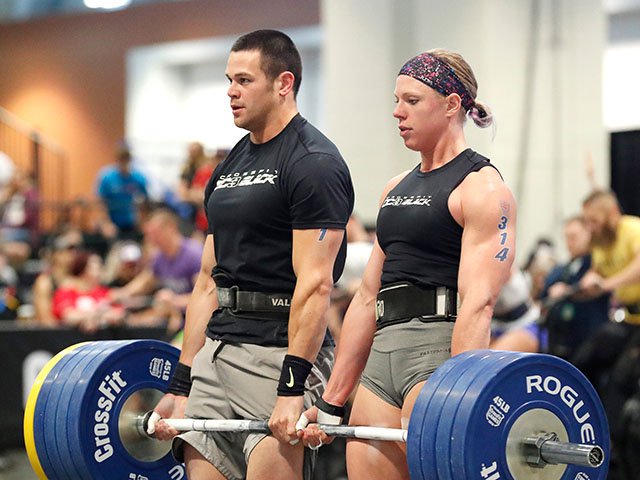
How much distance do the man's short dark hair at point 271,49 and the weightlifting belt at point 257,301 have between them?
64 cm

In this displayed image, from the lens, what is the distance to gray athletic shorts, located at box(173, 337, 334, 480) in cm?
336

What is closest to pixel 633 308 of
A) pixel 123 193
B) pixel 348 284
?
pixel 348 284

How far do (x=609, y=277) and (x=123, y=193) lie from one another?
6.80 metres

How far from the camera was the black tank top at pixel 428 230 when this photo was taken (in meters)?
3.22

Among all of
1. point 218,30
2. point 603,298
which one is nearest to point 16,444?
point 603,298

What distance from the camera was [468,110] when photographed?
3361mm

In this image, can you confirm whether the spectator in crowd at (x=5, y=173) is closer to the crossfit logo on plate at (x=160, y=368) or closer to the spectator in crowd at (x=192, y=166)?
the spectator in crowd at (x=192, y=166)

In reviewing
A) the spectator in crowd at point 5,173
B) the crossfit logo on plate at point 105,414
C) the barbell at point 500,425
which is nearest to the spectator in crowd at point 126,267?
the spectator in crowd at point 5,173

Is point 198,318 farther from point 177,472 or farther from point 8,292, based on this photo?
point 8,292

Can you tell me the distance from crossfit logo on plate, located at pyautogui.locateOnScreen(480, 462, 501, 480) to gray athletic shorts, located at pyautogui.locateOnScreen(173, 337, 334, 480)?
25.3 inches

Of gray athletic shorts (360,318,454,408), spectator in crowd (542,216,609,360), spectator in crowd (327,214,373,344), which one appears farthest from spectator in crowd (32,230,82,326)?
gray athletic shorts (360,318,454,408)

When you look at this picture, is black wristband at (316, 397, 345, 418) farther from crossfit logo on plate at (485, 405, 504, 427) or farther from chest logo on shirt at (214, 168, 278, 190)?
chest logo on shirt at (214, 168, 278, 190)

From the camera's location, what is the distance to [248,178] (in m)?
3.41

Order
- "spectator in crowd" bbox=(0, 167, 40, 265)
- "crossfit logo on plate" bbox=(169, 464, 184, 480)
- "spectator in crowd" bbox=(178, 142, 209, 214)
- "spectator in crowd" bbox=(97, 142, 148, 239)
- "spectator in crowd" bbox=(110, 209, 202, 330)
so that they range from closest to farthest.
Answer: "crossfit logo on plate" bbox=(169, 464, 184, 480) < "spectator in crowd" bbox=(110, 209, 202, 330) < "spectator in crowd" bbox=(178, 142, 209, 214) < "spectator in crowd" bbox=(97, 142, 148, 239) < "spectator in crowd" bbox=(0, 167, 40, 265)
